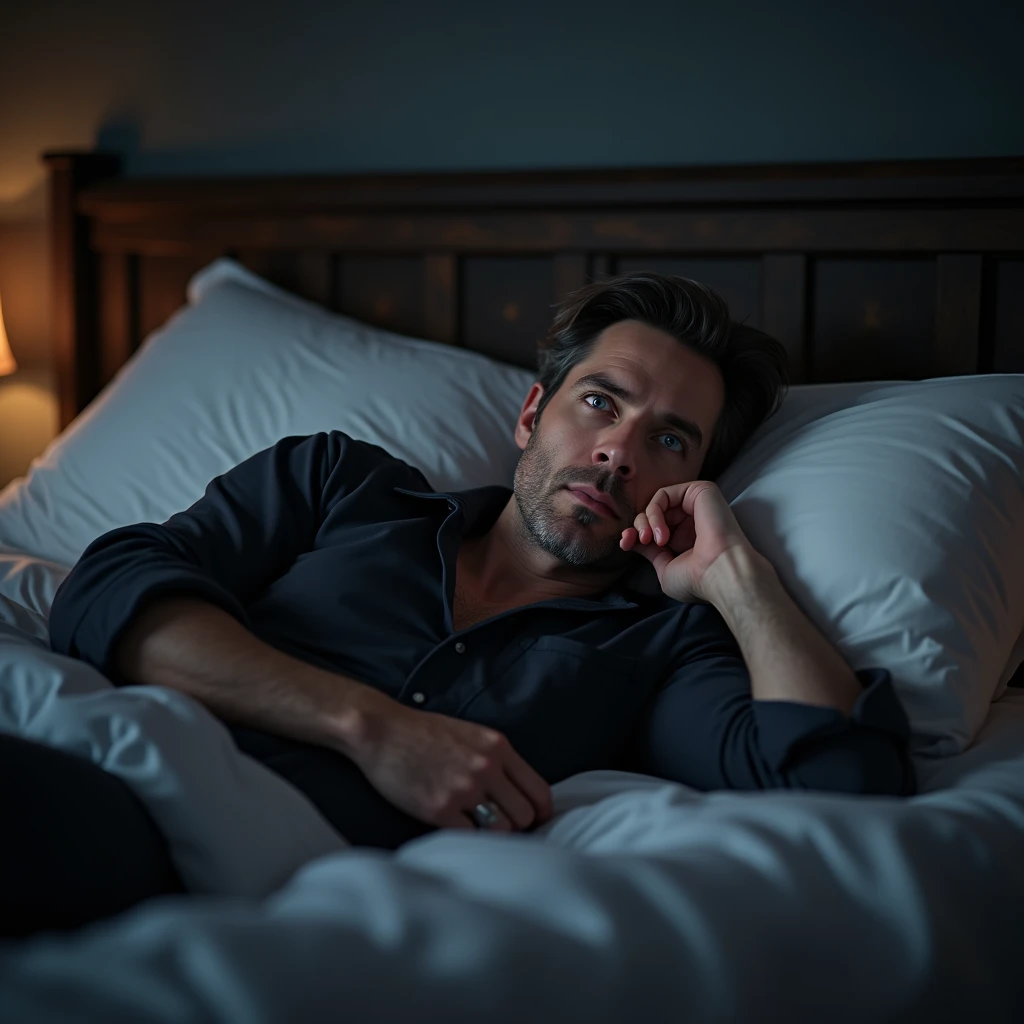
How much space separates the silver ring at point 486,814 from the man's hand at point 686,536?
1.27 ft

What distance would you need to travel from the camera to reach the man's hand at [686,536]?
132cm

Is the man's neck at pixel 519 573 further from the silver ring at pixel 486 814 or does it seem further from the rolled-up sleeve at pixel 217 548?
the silver ring at pixel 486 814

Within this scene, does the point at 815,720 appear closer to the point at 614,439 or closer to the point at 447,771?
the point at 447,771

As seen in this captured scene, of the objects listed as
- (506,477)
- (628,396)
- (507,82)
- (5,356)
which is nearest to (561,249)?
(507,82)

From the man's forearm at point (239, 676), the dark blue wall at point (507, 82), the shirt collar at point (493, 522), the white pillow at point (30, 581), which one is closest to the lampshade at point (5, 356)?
the dark blue wall at point (507, 82)

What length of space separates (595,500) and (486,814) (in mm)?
500

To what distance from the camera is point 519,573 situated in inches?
60.8

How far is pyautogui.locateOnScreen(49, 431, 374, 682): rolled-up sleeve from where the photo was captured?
123 cm

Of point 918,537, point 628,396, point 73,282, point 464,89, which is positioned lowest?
point 918,537

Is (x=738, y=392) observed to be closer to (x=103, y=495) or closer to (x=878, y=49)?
(x=878, y=49)

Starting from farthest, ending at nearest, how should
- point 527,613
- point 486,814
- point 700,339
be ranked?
point 700,339, point 527,613, point 486,814

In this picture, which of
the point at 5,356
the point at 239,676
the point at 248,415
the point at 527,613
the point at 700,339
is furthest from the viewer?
the point at 5,356

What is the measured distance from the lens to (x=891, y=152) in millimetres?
1895

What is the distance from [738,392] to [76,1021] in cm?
130
